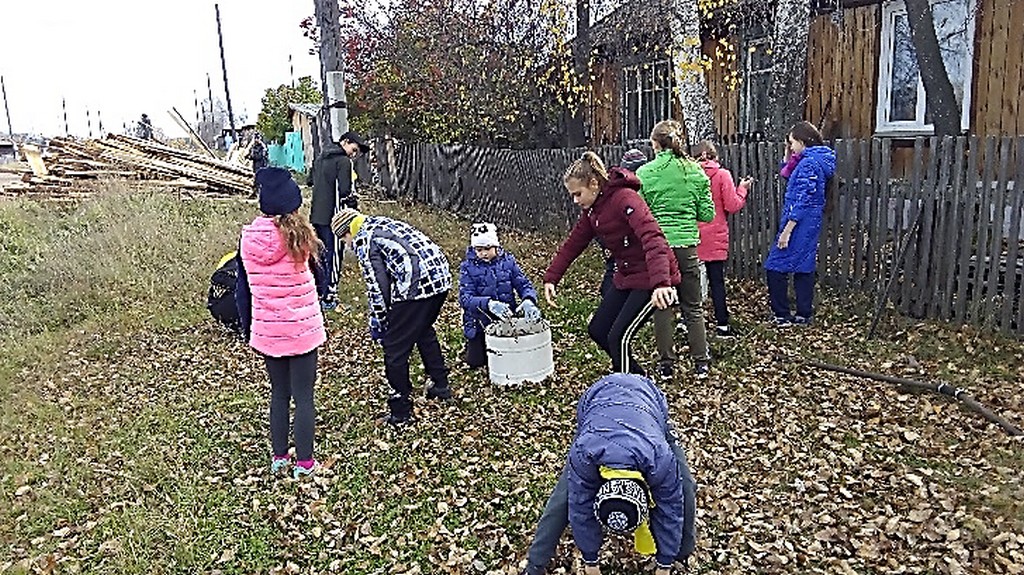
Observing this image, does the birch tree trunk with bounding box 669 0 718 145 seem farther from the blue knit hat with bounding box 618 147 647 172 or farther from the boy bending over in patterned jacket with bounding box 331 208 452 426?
the boy bending over in patterned jacket with bounding box 331 208 452 426

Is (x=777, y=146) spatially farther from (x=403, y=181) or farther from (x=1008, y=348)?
(x=403, y=181)

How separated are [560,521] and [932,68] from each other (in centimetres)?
700

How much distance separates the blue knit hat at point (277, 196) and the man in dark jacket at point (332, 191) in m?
3.99

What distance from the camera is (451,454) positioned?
503cm

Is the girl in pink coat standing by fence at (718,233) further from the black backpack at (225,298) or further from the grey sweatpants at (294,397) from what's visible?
→ the black backpack at (225,298)

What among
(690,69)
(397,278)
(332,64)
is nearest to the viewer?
(397,278)

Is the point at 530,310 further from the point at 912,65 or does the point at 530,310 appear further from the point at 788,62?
the point at 912,65

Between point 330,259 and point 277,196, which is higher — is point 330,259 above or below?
below

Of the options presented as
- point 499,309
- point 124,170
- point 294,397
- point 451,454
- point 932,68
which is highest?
point 932,68

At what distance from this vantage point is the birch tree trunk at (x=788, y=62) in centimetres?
845

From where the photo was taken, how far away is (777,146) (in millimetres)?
7941

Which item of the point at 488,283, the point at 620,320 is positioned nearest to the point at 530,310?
the point at 488,283

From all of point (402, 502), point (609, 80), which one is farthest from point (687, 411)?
point (609, 80)

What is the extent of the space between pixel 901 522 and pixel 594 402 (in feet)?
6.31
